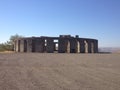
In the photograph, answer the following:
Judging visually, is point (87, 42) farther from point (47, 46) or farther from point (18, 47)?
point (18, 47)

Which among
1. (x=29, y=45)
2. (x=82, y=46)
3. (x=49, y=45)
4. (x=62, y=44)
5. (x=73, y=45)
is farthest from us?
(x=82, y=46)

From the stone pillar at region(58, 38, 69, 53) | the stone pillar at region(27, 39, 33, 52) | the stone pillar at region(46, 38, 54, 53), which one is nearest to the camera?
the stone pillar at region(46, 38, 54, 53)

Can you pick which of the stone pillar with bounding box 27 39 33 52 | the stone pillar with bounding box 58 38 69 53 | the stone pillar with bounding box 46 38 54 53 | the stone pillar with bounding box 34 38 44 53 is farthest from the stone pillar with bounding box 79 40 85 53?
the stone pillar with bounding box 27 39 33 52

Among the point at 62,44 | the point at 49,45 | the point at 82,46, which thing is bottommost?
the point at 82,46

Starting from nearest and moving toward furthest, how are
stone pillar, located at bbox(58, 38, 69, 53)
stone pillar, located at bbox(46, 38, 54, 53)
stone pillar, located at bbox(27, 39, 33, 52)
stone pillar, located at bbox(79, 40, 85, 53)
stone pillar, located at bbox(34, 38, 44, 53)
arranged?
1. stone pillar, located at bbox(46, 38, 54, 53)
2. stone pillar, located at bbox(34, 38, 44, 53)
3. stone pillar, located at bbox(58, 38, 69, 53)
4. stone pillar, located at bbox(27, 39, 33, 52)
5. stone pillar, located at bbox(79, 40, 85, 53)

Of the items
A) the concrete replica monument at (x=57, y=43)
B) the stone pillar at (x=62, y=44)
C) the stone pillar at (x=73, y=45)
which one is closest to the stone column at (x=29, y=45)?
the concrete replica monument at (x=57, y=43)

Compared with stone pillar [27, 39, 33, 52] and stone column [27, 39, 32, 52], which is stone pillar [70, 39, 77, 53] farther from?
stone column [27, 39, 32, 52]

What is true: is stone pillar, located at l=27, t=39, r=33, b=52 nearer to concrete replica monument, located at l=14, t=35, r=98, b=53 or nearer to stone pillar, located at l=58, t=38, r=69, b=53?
concrete replica monument, located at l=14, t=35, r=98, b=53

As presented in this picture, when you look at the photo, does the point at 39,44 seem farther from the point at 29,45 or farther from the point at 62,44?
the point at 62,44

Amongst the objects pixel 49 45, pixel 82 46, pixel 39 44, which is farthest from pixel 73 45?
pixel 39 44

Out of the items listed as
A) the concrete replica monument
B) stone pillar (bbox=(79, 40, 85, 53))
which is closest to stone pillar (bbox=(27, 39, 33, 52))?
the concrete replica monument

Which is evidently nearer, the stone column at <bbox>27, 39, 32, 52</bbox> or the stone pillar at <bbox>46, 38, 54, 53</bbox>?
the stone pillar at <bbox>46, 38, 54, 53</bbox>

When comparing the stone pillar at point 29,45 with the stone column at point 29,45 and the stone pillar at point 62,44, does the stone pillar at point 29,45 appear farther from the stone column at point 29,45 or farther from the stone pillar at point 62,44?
the stone pillar at point 62,44

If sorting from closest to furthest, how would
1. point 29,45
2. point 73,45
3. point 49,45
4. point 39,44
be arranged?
point 49,45
point 39,44
point 73,45
point 29,45
